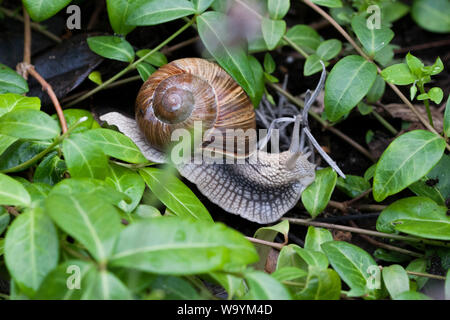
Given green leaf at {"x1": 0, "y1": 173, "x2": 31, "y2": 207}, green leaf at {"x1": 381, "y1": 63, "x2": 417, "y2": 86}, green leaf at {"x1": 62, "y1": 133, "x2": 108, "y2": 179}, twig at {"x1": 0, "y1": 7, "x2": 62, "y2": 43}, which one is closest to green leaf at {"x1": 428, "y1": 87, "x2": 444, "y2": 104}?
green leaf at {"x1": 381, "y1": 63, "x2": 417, "y2": 86}

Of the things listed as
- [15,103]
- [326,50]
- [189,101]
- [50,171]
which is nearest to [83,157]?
[50,171]

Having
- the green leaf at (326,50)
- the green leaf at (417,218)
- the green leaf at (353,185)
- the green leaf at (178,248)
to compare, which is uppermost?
the green leaf at (326,50)

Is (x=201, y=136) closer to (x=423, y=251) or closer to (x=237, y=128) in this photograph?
(x=237, y=128)

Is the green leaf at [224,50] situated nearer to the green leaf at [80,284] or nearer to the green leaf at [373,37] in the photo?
the green leaf at [373,37]

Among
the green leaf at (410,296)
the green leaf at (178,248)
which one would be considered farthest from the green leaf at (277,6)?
the green leaf at (410,296)

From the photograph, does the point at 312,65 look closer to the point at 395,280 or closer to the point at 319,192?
the point at 319,192
